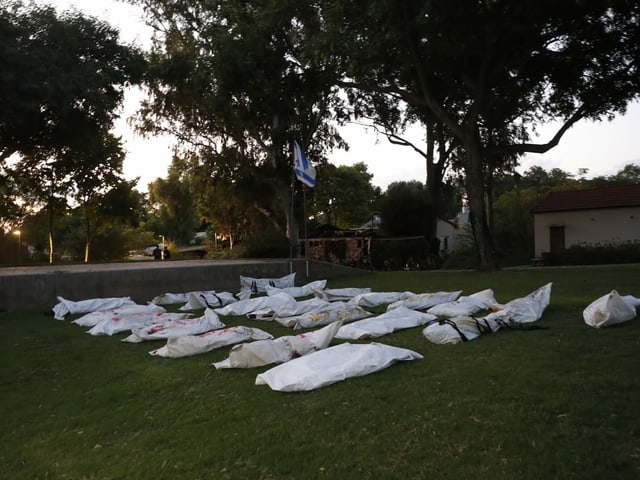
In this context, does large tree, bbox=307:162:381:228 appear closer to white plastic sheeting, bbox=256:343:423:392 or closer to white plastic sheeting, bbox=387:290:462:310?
white plastic sheeting, bbox=387:290:462:310

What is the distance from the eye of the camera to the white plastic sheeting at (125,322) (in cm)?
946

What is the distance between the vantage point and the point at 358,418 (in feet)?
13.6

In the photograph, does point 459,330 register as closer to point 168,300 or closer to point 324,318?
point 324,318

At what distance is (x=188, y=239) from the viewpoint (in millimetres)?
73812

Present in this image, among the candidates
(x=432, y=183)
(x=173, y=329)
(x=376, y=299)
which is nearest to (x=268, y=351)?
(x=173, y=329)

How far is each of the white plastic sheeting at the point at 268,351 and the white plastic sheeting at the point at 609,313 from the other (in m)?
3.61

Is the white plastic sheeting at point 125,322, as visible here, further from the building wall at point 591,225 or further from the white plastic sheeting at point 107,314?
the building wall at point 591,225

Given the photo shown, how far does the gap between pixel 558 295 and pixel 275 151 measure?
19100 mm

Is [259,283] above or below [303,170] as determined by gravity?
below

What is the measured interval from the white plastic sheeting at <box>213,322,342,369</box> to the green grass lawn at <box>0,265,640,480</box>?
0.17m

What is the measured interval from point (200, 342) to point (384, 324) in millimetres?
2646

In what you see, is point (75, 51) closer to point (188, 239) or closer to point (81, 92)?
point (81, 92)

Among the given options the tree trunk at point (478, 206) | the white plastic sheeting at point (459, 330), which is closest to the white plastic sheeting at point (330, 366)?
the white plastic sheeting at point (459, 330)

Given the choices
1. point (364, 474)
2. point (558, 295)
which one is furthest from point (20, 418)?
point (558, 295)
